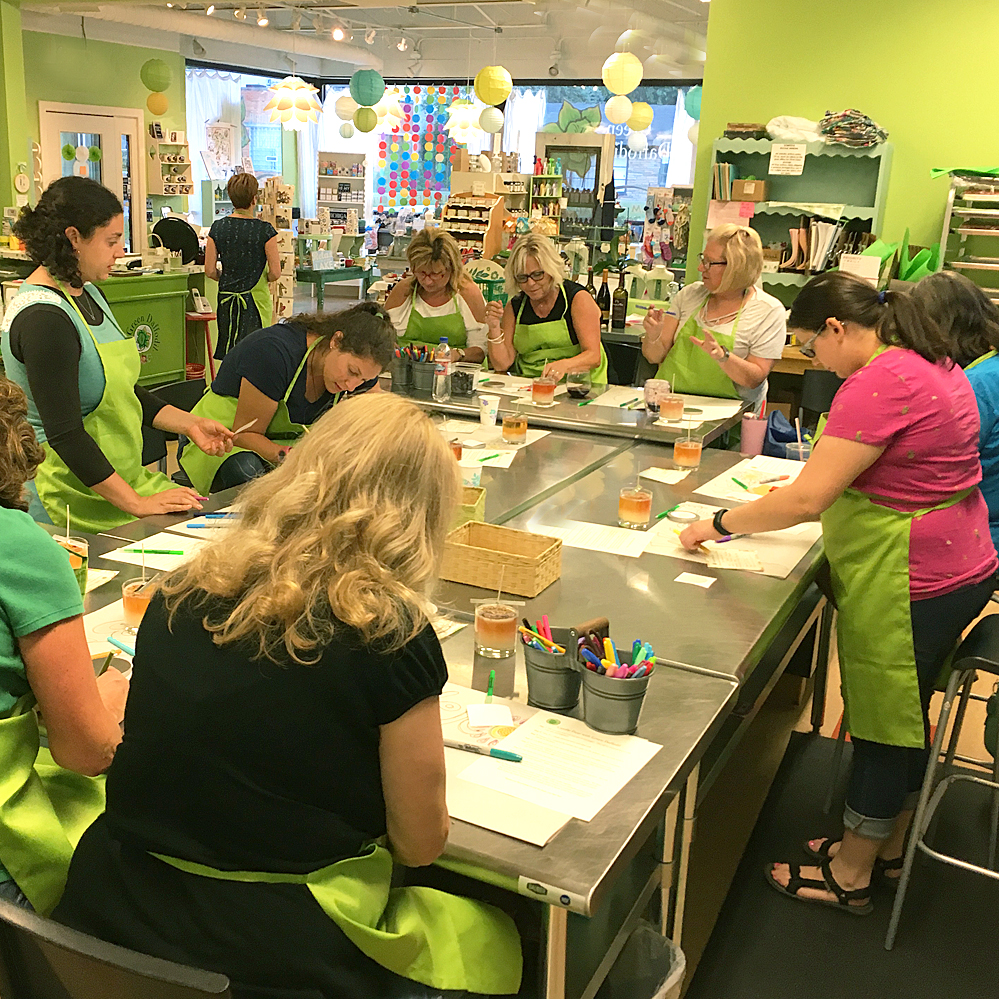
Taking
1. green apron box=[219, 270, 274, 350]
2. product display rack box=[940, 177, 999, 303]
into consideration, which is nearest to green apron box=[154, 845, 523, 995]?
product display rack box=[940, 177, 999, 303]

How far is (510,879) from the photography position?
1.51m

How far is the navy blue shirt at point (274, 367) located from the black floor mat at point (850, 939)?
203 centimetres

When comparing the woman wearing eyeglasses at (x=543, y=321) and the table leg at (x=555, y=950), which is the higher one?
the woman wearing eyeglasses at (x=543, y=321)

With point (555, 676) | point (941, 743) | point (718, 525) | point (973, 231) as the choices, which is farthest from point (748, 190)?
point (555, 676)

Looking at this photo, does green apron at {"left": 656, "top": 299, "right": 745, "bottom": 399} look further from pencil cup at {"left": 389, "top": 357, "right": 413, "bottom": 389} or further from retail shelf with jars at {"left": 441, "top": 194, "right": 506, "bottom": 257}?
retail shelf with jars at {"left": 441, "top": 194, "right": 506, "bottom": 257}

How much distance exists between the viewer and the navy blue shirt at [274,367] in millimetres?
3586

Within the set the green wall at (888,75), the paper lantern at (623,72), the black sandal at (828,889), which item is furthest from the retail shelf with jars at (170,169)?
the black sandal at (828,889)

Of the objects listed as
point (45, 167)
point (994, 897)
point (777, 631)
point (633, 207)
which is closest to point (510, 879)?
point (777, 631)

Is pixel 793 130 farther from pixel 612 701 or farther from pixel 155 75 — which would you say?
pixel 155 75

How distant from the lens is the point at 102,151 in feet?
45.4

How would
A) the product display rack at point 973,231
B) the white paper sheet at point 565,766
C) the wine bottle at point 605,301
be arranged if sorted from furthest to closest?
the wine bottle at point 605,301, the product display rack at point 973,231, the white paper sheet at point 565,766

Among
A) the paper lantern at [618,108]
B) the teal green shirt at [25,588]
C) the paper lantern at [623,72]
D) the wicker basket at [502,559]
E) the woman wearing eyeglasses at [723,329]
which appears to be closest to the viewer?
the teal green shirt at [25,588]

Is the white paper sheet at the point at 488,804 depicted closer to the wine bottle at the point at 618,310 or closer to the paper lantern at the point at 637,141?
the wine bottle at the point at 618,310

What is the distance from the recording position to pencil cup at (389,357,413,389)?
4.94 m
